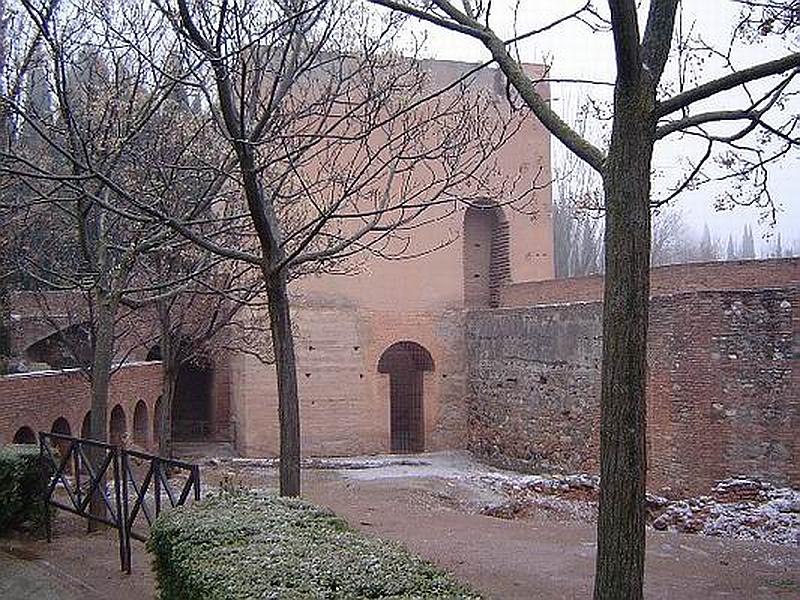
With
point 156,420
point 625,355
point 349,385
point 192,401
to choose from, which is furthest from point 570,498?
point 192,401

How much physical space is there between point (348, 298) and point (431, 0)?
44.9 feet

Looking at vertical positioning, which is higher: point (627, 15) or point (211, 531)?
point (627, 15)

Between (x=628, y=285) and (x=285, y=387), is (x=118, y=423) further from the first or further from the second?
(x=628, y=285)

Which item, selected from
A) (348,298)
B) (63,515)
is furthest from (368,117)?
(348,298)

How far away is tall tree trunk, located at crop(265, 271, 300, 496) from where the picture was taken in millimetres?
7551

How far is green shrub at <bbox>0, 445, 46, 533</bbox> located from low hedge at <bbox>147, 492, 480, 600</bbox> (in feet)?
14.1

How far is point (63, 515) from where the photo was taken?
10.8 m

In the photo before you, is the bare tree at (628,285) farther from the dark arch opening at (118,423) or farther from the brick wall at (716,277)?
the dark arch opening at (118,423)

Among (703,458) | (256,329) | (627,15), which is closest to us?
(627,15)

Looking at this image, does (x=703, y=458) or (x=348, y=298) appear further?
(x=348, y=298)

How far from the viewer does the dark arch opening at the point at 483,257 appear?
21766mm

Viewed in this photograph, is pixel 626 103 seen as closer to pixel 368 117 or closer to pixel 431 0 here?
pixel 431 0

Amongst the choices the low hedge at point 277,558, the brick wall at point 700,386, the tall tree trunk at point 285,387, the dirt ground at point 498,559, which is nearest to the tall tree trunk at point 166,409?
the dirt ground at point 498,559

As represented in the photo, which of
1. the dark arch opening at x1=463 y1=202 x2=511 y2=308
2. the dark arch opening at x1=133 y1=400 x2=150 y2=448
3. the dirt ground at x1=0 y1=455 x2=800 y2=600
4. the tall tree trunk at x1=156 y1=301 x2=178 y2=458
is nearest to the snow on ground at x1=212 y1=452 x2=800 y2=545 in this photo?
the dirt ground at x1=0 y1=455 x2=800 y2=600
